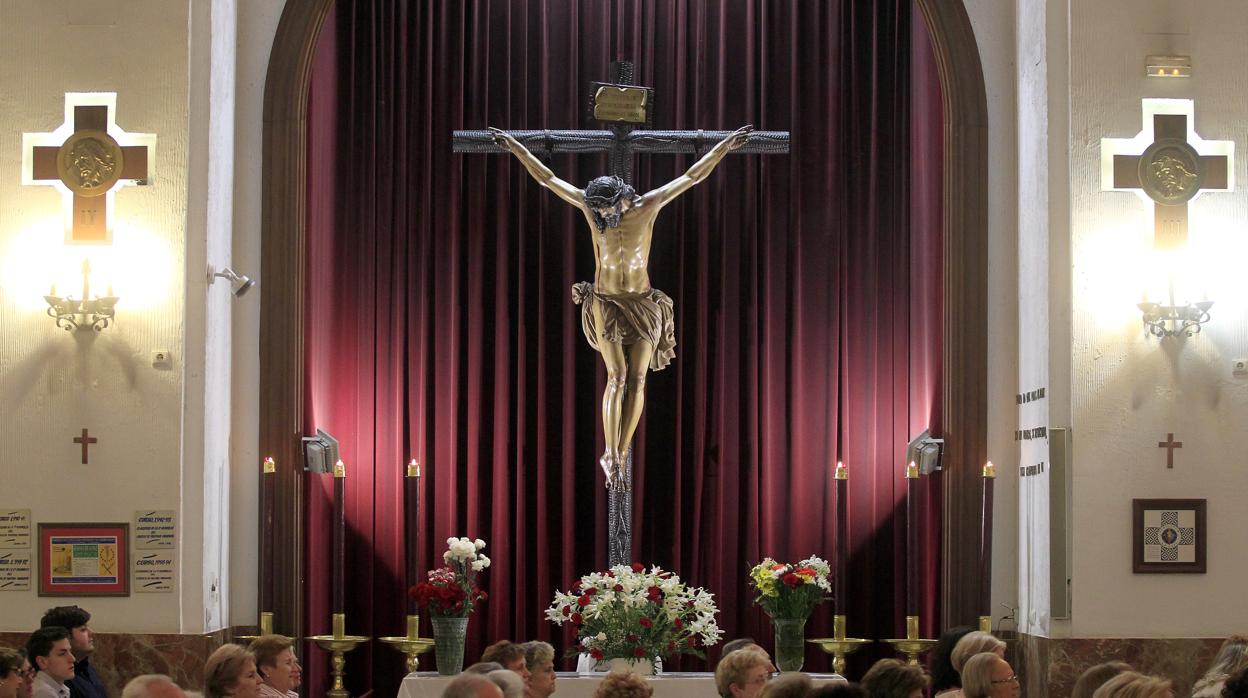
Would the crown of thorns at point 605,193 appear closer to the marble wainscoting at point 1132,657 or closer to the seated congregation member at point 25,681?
the marble wainscoting at point 1132,657

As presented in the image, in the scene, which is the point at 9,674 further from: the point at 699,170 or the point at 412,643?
the point at 699,170

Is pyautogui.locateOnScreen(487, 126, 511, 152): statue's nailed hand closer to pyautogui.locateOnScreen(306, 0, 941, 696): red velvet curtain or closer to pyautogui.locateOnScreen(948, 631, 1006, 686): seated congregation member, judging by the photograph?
pyautogui.locateOnScreen(306, 0, 941, 696): red velvet curtain

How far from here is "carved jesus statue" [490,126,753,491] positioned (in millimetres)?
7816

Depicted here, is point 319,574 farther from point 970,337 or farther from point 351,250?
point 970,337

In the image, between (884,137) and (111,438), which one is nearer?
(111,438)

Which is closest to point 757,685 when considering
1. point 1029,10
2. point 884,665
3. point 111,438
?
point 884,665

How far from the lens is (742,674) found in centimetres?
522

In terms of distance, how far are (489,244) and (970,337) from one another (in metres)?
2.57

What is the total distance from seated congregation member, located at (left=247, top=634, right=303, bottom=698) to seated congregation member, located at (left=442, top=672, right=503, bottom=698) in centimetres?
157

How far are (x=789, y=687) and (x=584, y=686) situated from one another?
3415 millimetres

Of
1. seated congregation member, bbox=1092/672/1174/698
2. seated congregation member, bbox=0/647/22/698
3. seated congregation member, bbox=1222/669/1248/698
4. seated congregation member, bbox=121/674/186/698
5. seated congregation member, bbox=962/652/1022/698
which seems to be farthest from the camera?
seated congregation member, bbox=962/652/1022/698

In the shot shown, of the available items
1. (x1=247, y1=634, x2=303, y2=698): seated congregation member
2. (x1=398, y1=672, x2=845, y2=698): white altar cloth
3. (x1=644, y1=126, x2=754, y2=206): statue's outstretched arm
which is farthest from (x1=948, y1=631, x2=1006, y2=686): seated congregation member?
(x1=644, y1=126, x2=754, y2=206): statue's outstretched arm

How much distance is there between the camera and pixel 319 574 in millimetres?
8516

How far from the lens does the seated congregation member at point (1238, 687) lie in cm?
404
